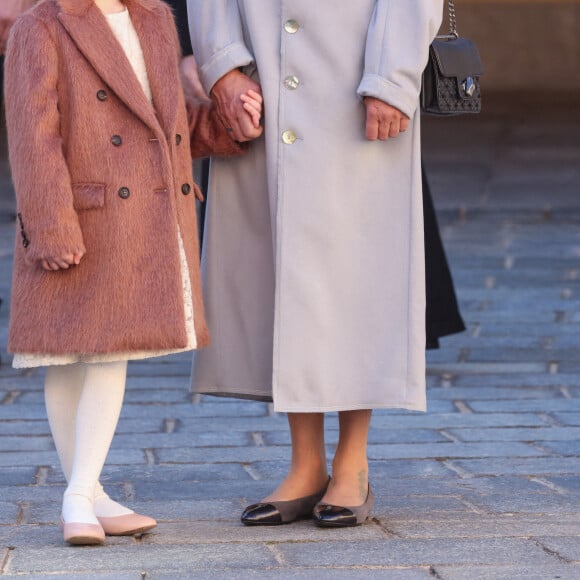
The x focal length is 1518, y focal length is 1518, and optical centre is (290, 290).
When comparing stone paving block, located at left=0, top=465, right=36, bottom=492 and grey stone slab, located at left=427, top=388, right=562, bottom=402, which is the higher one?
grey stone slab, located at left=427, top=388, right=562, bottom=402

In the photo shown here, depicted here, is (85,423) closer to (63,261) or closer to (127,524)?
(127,524)

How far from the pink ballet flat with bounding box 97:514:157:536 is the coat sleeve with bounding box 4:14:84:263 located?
628 mm

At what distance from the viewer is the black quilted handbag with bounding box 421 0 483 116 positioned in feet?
12.0

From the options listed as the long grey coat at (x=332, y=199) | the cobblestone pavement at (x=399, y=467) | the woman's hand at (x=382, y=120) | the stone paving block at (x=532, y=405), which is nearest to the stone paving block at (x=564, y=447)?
the cobblestone pavement at (x=399, y=467)

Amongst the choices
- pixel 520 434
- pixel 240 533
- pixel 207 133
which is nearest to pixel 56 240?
pixel 207 133

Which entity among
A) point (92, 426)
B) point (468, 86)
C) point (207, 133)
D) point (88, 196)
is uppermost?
point (468, 86)

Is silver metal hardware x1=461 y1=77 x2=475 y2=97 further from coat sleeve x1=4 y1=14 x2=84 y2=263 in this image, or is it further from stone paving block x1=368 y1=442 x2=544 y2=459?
stone paving block x1=368 y1=442 x2=544 y2=459

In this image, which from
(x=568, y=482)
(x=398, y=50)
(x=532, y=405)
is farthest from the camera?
(x=532, y=405)

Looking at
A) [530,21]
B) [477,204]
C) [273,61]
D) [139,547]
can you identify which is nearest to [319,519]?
[139,547]

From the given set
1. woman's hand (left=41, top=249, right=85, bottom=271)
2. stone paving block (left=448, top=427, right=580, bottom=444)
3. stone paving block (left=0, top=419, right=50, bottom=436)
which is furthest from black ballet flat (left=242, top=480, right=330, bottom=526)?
stone paving block (left=0, top=419, right=50, bottom=436)

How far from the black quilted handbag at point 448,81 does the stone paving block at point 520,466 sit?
3.73 feet

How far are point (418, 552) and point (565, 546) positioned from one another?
321 mm

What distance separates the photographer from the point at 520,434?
494 cm

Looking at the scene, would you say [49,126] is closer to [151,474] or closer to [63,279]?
[63,279]
